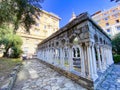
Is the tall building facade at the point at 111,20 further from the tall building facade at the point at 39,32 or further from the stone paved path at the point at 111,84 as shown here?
the stone paved path at the point at 111,84

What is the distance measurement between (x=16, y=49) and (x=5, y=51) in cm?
221

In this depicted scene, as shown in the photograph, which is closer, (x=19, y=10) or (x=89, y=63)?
(x=89, y=63)

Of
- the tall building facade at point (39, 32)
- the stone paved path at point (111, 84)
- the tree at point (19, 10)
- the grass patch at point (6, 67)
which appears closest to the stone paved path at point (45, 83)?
the stone paved path at point (111, 84)

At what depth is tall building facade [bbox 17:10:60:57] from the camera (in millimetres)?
23688

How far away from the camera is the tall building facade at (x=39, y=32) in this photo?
23.7 metres

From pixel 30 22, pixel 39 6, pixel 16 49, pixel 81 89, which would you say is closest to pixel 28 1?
pixel 39 6

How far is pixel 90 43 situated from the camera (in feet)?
14.7

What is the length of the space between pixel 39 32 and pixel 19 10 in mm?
22168

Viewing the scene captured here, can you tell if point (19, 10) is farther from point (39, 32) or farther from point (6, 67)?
point (39, 32)

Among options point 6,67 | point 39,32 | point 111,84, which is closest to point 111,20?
point 39,32

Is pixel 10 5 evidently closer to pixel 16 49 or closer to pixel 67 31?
pixel 67 31

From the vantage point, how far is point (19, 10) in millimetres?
6445

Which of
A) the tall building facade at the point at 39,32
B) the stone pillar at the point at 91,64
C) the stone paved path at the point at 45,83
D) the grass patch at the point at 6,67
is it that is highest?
the tall building facade at the point at 39,32

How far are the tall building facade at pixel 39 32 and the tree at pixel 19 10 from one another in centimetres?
1402
